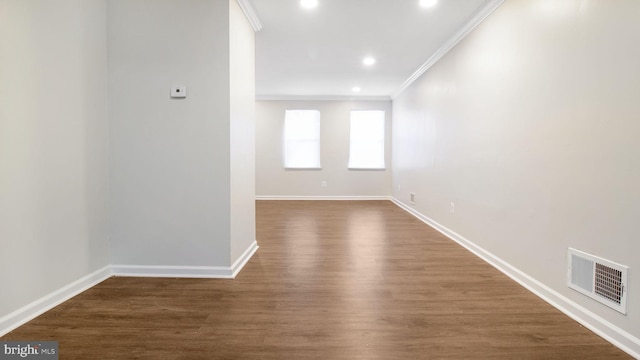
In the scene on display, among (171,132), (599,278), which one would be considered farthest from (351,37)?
(599,278)

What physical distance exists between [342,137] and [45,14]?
6.01m

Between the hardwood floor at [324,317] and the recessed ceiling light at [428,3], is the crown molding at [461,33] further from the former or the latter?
the hardwood floor at [324,317]

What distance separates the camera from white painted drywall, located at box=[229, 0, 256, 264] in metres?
2.50

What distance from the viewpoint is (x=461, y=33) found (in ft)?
11.0

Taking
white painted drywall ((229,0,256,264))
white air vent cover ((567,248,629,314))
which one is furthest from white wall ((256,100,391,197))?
white air vent cover ((567,248,629,314))

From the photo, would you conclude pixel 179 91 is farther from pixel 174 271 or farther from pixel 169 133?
pixel 174 271

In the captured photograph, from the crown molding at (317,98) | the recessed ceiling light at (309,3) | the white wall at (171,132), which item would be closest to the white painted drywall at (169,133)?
the white wall at (171,132)

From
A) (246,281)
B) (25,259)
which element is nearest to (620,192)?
(246,281)

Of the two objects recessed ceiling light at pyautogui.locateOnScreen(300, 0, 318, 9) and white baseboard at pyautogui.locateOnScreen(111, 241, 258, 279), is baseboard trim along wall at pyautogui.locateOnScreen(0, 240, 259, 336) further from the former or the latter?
recessed ceiling light at pyautogui.locateOnScreen(300, 0, 318, 9)

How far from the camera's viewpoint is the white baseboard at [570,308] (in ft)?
5.06

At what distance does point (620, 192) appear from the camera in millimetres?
1572

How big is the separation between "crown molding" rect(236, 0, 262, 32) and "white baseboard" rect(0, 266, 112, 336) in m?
2.59

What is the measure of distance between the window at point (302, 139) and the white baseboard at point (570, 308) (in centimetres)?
486

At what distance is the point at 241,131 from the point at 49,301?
1.82 m
